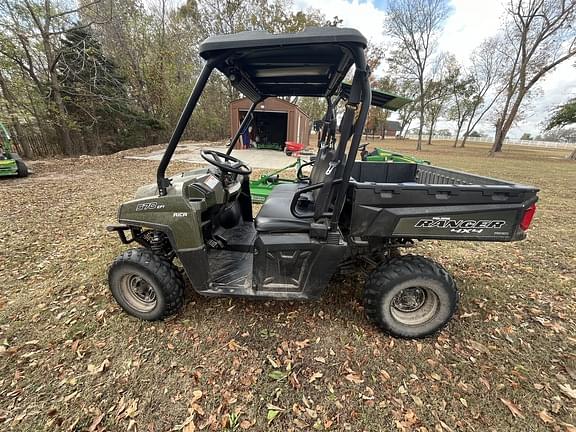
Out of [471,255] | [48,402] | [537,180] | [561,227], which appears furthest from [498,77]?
[48,402]

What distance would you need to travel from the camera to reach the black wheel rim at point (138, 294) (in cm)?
231

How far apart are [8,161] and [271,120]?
14.0 meters

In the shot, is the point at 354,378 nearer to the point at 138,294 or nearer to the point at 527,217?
the point at 527,217

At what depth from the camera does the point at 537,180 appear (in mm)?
9641

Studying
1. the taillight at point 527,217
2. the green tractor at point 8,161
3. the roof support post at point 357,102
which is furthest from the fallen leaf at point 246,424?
the green tractor at point 8,161

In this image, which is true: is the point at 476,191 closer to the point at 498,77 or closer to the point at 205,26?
the point at 205,26

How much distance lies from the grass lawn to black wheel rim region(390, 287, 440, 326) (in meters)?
0.19

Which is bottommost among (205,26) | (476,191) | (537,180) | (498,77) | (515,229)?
(537,180)

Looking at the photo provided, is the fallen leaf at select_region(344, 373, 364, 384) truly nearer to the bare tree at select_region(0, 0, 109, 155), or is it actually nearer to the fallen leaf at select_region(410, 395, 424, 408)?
the fallen leaf at select_region(410, 395, 424, 408)

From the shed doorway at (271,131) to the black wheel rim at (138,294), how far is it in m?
16.0

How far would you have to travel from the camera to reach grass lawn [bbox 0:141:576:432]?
5.30 feet

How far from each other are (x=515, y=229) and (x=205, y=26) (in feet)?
94.3

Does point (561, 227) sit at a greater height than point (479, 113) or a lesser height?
lesser

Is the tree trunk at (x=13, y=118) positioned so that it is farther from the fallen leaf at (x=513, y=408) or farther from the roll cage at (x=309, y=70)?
the fallen leaf at (x=513, y=408)
